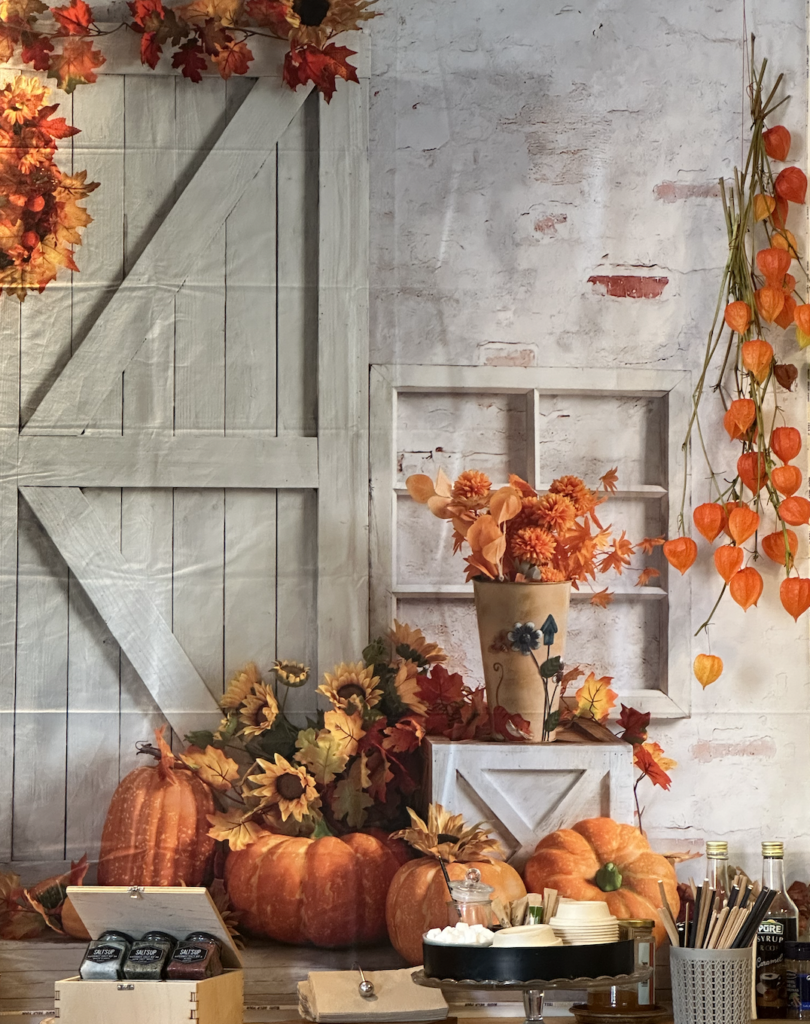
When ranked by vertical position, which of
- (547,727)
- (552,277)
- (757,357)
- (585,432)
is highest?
(552,277)

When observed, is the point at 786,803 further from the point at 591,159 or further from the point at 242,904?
the point at 591,159

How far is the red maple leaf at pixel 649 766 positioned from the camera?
69.7 inches

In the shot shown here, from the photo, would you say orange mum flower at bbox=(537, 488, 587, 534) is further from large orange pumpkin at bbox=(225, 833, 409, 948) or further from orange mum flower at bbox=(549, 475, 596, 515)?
large orange pumpkin at bbox=(225, 833, 409, 948)

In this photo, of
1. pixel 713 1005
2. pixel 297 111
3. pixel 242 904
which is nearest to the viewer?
pixel 713 1005

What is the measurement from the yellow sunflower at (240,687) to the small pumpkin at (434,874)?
12.7 inches

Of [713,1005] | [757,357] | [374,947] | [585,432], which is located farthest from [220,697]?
[757,357]

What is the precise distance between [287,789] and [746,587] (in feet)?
2.68

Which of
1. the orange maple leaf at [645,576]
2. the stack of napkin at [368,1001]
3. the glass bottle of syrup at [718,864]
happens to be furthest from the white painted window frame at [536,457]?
the stack of napkin at [368,1001]

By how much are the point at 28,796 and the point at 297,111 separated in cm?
119

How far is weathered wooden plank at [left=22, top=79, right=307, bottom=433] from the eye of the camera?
5.72ft

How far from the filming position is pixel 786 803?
5.93 ft

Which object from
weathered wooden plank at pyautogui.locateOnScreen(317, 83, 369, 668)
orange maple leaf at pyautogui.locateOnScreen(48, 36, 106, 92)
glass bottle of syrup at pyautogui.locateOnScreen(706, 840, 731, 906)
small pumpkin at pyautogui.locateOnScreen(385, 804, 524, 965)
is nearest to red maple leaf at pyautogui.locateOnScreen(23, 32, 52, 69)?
orange maple leaf at pyautogui.locateOnScreen(48, 36, 106, 92)

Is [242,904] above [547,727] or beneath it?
beneath

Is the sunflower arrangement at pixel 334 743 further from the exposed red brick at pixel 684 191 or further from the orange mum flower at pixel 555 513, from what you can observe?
the exposed red brick at pixel 684 191
